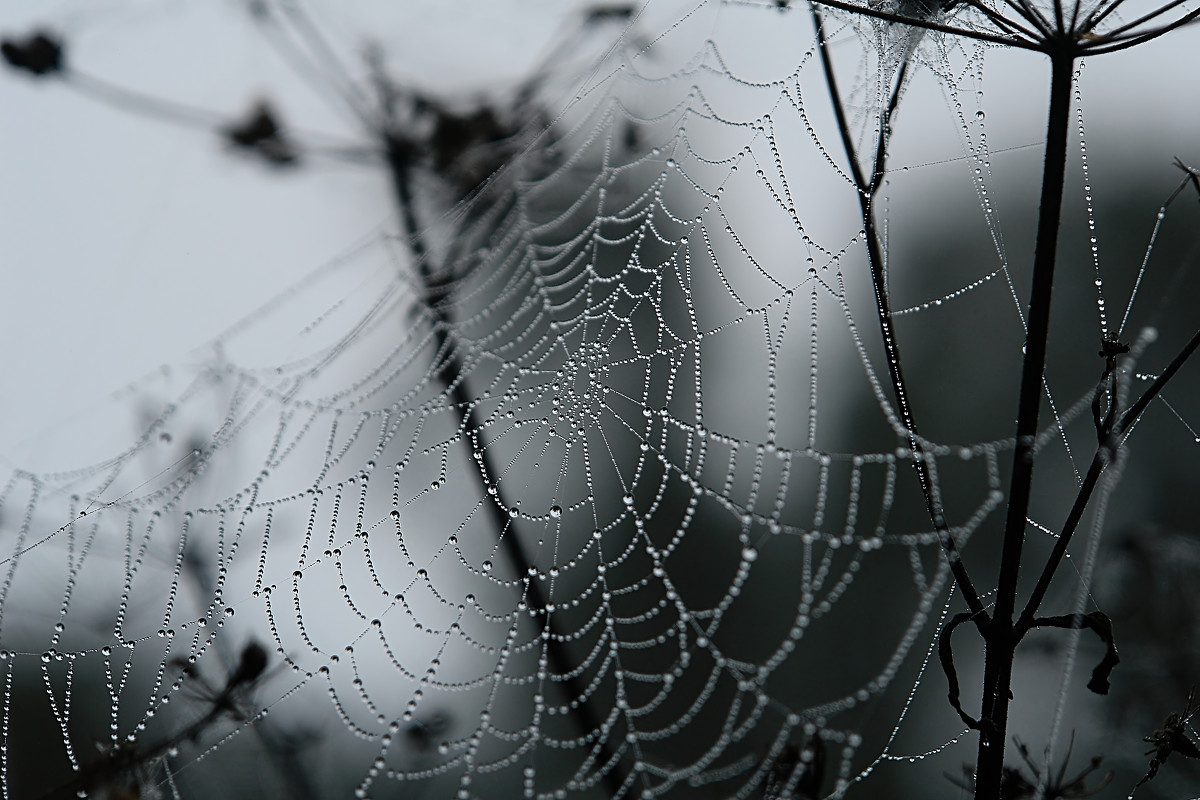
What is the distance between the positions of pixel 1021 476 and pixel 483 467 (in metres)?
1.87

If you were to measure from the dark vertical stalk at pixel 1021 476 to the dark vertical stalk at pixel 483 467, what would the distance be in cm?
122

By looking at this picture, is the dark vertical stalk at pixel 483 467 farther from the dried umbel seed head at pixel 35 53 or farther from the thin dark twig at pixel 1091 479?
the thin dark twig at pixel 1091 479

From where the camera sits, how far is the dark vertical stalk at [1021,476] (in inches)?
54.5

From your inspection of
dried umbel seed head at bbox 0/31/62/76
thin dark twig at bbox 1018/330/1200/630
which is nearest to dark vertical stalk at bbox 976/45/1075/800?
thin dark twig at bbox 1018/330/1200/630

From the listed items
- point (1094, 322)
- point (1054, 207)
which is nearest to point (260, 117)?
point (1054, 207)

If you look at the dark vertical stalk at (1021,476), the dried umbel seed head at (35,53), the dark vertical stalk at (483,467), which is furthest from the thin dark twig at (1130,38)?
the dried umbel seed head at (35,53)

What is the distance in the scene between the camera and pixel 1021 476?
1.39 meters

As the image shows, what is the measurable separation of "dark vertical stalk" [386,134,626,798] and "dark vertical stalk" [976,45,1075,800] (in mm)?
1220

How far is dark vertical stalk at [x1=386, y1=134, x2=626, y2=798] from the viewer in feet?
8.72

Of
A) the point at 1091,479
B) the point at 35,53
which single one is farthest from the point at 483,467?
the point at 1091,479

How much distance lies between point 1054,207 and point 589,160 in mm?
2387

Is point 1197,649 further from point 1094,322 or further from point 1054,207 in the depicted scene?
point 1094,322

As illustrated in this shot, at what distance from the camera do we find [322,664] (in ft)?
8.57

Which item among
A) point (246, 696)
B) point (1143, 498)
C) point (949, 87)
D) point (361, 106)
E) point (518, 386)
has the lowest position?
point (1143, 498)
